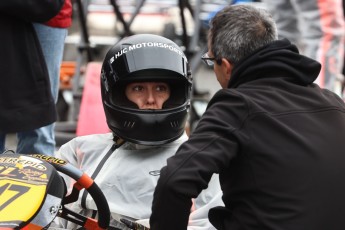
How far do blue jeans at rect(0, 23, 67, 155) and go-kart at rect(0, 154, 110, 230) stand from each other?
A: 1.45 meters

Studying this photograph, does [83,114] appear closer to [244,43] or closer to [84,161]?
[84,161]

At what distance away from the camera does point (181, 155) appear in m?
2.20

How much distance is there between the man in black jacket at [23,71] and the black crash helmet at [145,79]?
0.69m

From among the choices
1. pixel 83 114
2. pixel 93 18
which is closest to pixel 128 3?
pixel 93 18

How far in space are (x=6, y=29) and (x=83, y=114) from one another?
1672 millimetres

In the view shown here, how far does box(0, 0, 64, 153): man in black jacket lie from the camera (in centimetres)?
346

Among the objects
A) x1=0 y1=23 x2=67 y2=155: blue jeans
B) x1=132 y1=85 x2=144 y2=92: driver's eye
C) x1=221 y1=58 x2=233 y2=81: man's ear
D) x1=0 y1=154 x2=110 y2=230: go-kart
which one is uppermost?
x1=221 y1=58 x2=233 y2=81: man's ear

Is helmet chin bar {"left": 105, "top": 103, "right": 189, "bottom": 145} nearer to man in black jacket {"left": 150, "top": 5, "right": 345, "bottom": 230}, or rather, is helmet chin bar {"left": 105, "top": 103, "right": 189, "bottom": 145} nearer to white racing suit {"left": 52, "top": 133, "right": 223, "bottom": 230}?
white racing suit {"left": 52, "top": 133, "right": 223, "bottom": 230}

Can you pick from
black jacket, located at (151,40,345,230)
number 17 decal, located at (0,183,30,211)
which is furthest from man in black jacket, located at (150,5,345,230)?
number 17 decal, located at (0,183,30,211)

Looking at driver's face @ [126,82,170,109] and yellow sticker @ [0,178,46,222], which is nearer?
yellow sticker @ [0,178,46,222]

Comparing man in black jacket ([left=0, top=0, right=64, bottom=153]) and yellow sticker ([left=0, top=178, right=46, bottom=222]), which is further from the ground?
yellow sticker ([left=0, top=178, right=46, bottom=222])

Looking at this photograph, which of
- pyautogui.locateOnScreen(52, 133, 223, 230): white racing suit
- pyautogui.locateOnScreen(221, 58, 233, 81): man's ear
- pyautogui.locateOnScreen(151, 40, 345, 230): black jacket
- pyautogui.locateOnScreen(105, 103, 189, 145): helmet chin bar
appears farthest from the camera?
pyautogui.locateOnScreen(105, 103, 189, 145): helmet chin bar

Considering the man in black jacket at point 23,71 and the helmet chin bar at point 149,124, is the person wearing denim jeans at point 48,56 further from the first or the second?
the helmet chin bar at point 149,124

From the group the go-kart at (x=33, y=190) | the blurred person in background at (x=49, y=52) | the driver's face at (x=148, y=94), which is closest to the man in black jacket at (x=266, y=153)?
the go-kart at (x=33, y=190)
